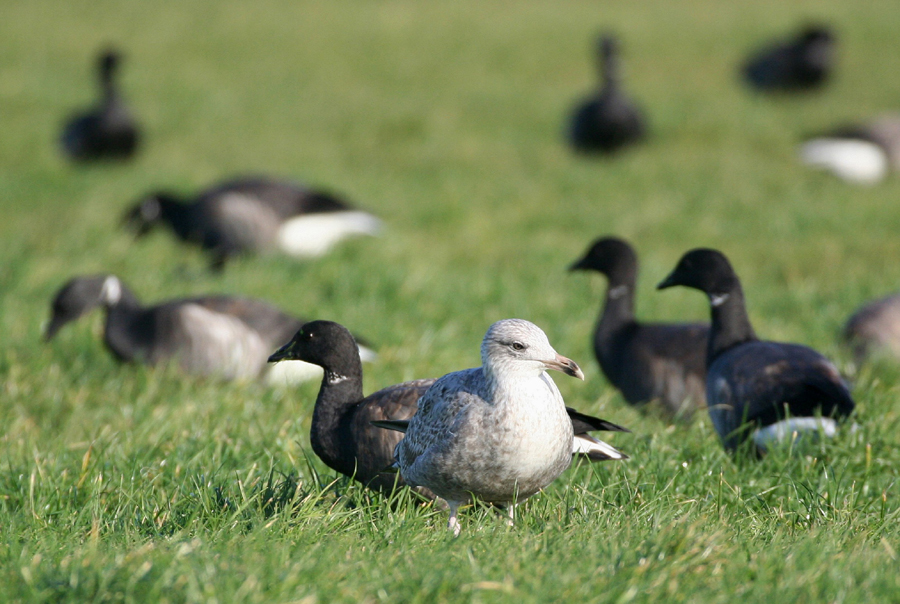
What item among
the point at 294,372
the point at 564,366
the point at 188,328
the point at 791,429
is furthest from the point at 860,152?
the point at 564,366

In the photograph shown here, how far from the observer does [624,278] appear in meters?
6.67

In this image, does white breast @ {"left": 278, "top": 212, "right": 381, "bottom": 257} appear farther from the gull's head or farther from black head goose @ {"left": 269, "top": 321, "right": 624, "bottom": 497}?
the gull's head

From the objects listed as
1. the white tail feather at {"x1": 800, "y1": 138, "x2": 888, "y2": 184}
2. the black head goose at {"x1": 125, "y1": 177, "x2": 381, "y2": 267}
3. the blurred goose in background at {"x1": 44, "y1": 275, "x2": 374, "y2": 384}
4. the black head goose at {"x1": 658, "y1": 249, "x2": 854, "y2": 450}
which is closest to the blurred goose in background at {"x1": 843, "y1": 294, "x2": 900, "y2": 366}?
the black head goose at {"x1": 658, "y1": 249, "x2": 854, "y2": 450}

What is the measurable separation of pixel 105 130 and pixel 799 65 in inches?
522

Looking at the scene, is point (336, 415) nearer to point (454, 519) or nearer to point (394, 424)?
point (394, 424)

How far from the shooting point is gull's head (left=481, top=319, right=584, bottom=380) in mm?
3400

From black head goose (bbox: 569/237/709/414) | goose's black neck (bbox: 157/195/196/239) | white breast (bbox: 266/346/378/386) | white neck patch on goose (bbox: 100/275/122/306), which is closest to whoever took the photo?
black head goose (bbox: 569/237/709/414)

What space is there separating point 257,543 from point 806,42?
1907 centimetres

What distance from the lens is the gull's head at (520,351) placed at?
3.40 meters

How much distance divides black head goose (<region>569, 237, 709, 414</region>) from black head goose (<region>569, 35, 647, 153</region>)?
8.81m

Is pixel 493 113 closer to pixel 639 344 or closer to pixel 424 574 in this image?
pixel 639 344

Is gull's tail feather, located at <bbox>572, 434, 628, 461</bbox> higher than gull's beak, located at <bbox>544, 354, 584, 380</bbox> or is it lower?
lower

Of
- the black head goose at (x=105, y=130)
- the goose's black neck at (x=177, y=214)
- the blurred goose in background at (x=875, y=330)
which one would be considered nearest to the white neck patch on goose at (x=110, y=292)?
the goose's black neck at (x=177, y=214)

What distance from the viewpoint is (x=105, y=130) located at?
1494cm
